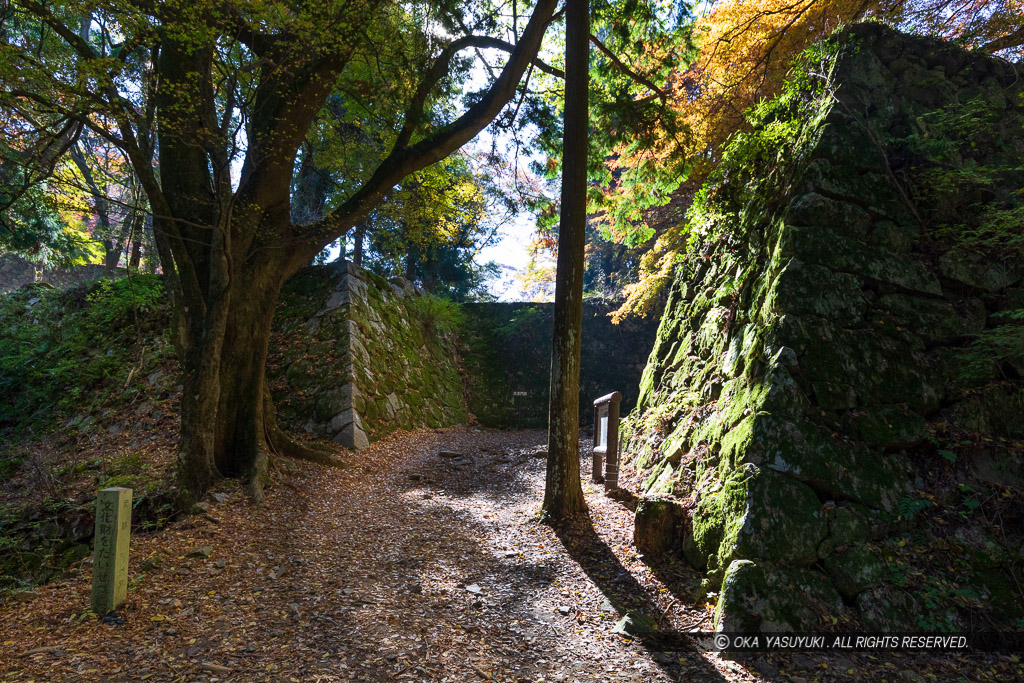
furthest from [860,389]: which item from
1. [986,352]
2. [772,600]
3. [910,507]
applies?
[772,600]

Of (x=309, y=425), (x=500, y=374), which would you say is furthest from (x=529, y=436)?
(x=309, y=425)

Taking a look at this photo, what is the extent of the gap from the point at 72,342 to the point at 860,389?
47.1 feet

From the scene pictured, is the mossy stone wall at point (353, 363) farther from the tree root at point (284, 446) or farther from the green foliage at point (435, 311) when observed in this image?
the tree root at point (284, 446)

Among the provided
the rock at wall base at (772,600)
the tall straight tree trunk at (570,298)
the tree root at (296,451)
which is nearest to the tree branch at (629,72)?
the tall straight tree trunk at (570,298)

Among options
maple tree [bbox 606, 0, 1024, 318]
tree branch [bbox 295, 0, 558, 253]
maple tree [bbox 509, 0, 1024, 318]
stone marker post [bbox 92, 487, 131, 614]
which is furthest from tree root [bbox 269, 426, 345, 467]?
maple tree [bbox 606, 0, 1024, 318]

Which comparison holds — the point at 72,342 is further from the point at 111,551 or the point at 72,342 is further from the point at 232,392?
the point at 111,551

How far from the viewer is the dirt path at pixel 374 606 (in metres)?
2.89

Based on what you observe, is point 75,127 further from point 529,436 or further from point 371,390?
point 529,436

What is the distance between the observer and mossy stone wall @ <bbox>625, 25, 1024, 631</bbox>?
360cm

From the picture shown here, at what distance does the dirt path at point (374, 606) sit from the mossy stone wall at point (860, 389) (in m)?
0.56

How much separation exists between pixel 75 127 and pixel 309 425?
5026mm

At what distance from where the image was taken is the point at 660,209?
12.7 meters

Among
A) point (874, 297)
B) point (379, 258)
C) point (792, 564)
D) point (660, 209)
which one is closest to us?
point (792, 564)

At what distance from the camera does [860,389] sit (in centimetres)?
443
